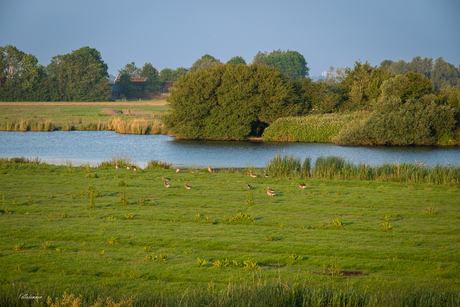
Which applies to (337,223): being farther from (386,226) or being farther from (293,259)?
(293,259)

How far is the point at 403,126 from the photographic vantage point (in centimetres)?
4125

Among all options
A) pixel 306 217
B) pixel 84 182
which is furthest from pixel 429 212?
pixel 84 182

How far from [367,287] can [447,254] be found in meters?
3.30

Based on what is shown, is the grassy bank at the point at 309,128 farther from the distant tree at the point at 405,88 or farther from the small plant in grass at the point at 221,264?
the small plant in grass at the point at 221,264

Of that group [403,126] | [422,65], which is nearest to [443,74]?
[422,65]

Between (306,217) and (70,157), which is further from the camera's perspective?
(70,157)

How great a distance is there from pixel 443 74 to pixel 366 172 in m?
127

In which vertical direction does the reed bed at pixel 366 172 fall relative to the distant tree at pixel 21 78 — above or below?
below

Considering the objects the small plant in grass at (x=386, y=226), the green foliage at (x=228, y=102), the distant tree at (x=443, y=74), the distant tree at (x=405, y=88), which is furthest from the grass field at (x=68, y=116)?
the distant tree at (x=443, y=74)

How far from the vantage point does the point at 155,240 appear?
9766mm

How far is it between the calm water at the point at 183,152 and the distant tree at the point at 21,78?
2299 inches

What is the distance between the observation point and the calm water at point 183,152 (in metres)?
30.8

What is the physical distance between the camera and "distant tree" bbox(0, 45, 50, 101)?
319ft

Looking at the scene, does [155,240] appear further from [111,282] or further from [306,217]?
[306,217]
